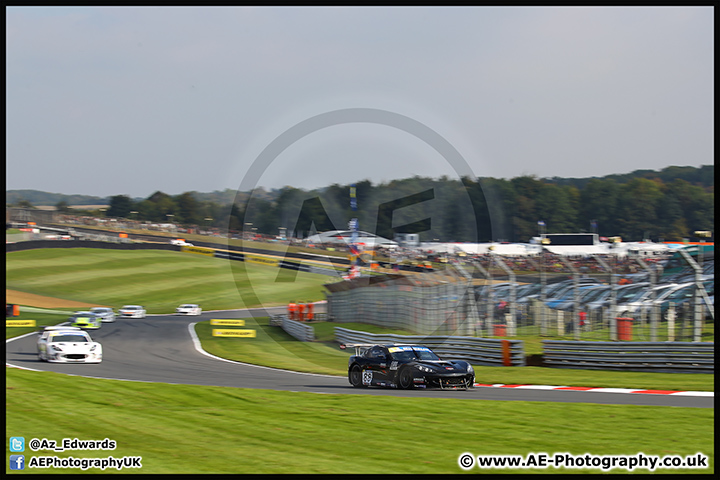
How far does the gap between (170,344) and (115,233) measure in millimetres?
81459

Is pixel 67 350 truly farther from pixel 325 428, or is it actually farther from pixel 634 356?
pixel 634 356

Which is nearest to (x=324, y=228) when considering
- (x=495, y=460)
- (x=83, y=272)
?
(x=83, y=272)

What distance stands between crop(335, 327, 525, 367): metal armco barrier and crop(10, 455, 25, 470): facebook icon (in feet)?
52.3

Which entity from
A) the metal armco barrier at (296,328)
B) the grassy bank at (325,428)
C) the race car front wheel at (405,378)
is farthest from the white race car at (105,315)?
the race car front wheel at (405,378)

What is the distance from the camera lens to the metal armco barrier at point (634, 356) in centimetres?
1866

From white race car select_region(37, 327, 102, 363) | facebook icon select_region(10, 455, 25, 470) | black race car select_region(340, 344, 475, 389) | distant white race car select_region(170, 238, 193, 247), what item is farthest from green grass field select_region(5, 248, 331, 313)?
facebook icon select_region(10, 455, 25, 470)

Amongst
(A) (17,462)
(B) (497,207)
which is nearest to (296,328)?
(A) (17,462)

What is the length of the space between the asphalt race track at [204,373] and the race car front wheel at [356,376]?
0.19m

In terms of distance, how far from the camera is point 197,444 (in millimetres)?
9562

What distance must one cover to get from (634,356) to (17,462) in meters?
16.3

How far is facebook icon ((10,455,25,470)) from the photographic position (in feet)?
26.8

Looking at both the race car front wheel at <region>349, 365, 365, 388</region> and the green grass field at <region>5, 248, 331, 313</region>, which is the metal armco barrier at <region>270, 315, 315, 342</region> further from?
the green grass field at <region>5, 248, 331, 313</region>

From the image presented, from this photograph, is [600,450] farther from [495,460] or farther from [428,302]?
[428,302]

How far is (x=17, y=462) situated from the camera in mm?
8273
